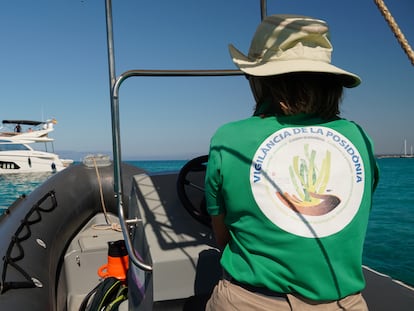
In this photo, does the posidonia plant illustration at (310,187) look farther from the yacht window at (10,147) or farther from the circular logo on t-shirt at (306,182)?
the yacht window at (10,147)

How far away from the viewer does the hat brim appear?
726mm

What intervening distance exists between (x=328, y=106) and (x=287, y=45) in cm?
15

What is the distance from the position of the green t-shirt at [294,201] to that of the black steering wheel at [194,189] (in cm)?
56

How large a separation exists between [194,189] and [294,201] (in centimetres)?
80

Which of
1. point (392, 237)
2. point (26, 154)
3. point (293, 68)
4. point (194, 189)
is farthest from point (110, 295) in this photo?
point (26, 154)

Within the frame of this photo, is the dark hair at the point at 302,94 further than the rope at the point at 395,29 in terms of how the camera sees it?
Yes

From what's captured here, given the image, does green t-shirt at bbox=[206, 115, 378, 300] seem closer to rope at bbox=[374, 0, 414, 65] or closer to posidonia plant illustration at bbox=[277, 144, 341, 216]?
posidonia plant illustration at bbox=[277, 144, 341, 216]

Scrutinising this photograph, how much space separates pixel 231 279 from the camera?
2.62 feet

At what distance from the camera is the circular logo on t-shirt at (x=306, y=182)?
718 mm

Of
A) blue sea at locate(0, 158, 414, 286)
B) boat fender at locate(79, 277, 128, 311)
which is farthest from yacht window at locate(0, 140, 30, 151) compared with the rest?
boat fender at locate(79, 277, 128, 311)

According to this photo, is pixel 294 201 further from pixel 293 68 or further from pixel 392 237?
pixel 392 237

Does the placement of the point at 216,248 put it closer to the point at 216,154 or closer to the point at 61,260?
the point at 216,154

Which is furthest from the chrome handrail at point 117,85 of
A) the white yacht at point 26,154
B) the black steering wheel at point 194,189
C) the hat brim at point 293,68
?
the white yacht at point 26,154

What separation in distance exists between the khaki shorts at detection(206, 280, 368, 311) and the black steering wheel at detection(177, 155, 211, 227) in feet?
1.71
